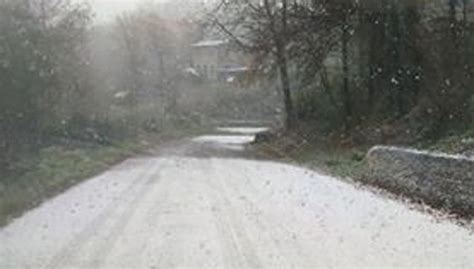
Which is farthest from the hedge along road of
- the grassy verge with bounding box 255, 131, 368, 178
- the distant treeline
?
the distant treeline

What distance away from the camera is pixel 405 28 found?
39031 millimetres

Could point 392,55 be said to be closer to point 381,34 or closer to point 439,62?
point 381,34

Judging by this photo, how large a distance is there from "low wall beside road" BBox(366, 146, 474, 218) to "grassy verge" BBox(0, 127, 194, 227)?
865cm

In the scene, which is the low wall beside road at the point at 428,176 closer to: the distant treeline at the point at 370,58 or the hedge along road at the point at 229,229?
the hedge along road at the point at 229,229

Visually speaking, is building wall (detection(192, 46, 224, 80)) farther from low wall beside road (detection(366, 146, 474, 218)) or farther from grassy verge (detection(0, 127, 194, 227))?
low wall beside road (detection(366, 146, 474, 218))

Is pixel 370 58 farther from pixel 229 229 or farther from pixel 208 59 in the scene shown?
pixel 208 59

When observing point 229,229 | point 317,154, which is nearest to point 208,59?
point 317,154

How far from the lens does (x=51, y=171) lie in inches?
1126

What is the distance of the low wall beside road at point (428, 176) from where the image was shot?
60.4 ft

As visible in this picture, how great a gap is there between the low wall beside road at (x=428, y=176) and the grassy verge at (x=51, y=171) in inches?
341

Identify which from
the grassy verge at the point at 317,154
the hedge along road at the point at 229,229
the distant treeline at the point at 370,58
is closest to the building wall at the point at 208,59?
the distant treeline at the point at 370,58

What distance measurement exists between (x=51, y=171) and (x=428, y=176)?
12.7 meters

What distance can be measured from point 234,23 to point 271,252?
115 ft

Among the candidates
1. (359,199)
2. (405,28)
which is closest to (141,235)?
(359,199)
